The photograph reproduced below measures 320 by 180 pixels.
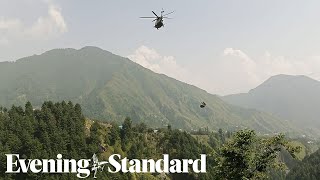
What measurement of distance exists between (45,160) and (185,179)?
80.0 meters

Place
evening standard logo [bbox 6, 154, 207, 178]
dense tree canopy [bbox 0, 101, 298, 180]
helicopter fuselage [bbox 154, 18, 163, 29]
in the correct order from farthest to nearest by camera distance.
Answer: dense tree canopy [bbox 0, 101, 298, 180], evening standard logo [bbox 6, 154, 207, 178], helicopter fuselage [bbox 154, 18, 163, 29]

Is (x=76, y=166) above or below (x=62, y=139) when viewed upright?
below

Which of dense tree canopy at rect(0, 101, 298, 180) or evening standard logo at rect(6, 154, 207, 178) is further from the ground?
dense tree canopy at rect(0, 101, 298, 180)

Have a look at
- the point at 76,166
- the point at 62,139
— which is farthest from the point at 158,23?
the point at 62,139

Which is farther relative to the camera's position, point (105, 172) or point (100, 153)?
point (100, 153)

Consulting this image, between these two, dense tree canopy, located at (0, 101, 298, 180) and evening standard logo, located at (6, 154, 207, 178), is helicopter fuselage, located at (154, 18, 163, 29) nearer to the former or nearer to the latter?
dense tree canopy, located at (0, 101, 298, 180)

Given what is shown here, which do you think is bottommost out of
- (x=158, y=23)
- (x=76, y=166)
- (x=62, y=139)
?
(x=76, y=166)

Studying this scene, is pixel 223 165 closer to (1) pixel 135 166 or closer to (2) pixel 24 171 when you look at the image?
(2) pixel 24 171

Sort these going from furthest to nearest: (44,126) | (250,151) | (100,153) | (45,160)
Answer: (100,153)
(44,126)
(45,160)
(250,151)

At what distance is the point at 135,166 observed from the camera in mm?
177625

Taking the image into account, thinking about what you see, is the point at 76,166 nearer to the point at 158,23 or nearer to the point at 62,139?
the point at 62,139

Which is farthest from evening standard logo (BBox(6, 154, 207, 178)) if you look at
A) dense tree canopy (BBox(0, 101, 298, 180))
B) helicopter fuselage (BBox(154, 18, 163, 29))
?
helicopter fuselage (BBox(154, 18, 163, 29))

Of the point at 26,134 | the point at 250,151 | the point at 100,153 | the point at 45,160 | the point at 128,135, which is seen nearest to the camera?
the point at 250,151

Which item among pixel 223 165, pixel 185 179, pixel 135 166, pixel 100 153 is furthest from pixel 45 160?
pixel 223 165
